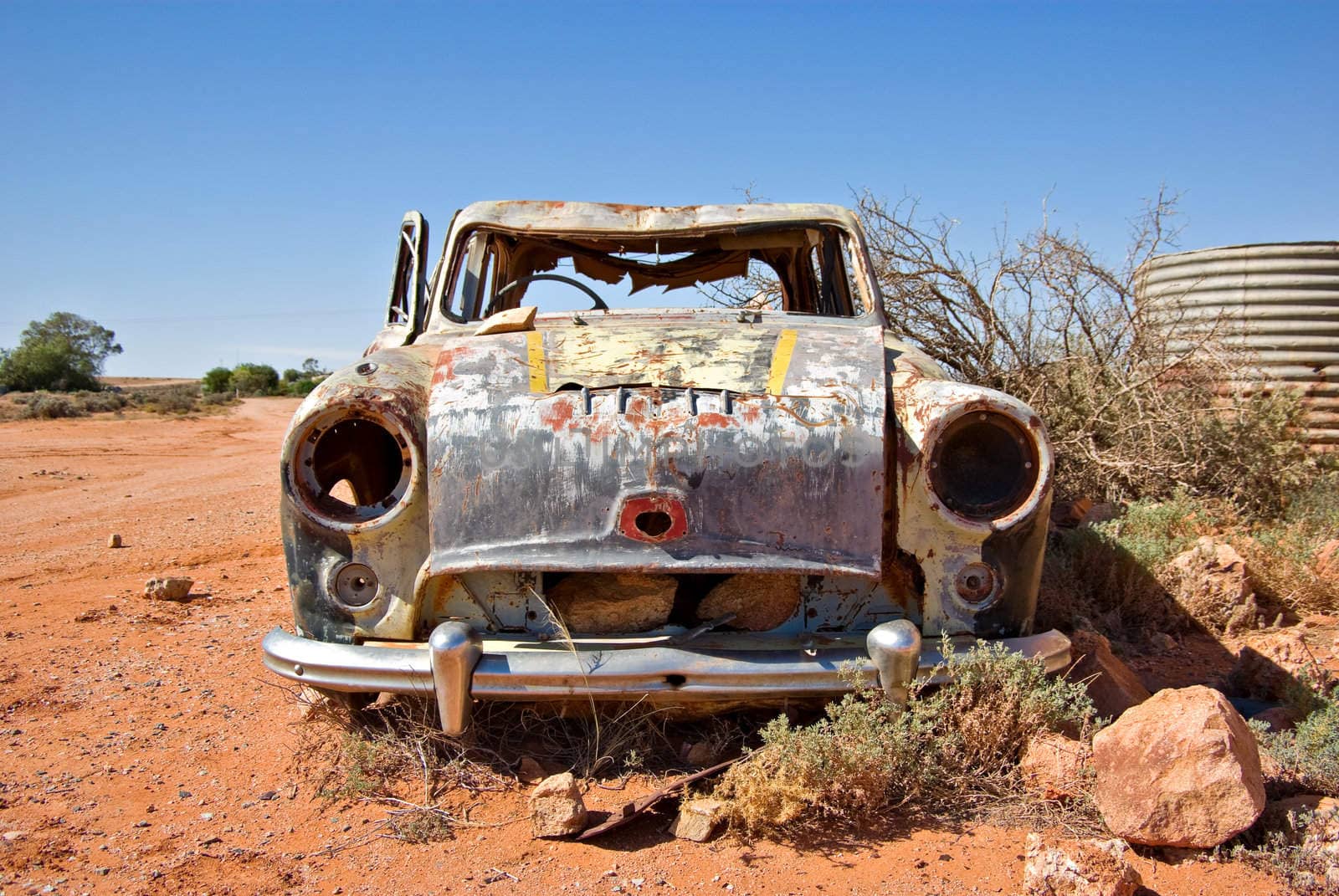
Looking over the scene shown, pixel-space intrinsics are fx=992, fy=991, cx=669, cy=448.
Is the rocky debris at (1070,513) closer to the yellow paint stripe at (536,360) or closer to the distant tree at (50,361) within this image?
the yellow paint stripe at (536,360)

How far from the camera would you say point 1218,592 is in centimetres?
464

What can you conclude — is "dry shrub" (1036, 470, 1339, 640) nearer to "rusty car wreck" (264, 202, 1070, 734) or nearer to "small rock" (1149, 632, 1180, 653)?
"small rock" (1149, 632, 1180, 653)

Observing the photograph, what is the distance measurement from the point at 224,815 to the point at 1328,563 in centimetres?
520

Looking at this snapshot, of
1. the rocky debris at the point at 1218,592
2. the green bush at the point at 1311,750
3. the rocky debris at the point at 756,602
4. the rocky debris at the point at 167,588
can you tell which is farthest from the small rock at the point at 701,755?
the rocky debris at the point at 167,588

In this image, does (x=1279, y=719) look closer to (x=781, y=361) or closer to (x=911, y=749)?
(x=911, y=749)

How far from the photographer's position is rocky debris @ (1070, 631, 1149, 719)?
125 inches

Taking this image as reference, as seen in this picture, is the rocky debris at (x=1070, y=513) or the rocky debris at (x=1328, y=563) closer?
the rocky debris at (x=1328, y=563)

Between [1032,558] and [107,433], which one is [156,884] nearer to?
[1032,558]

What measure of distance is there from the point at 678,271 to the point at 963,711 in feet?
8.73

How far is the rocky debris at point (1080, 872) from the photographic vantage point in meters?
2.10

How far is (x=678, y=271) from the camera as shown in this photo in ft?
15.6

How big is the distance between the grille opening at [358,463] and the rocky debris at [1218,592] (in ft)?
12.1

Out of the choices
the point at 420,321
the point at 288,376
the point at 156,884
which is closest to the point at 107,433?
the point at 420,321

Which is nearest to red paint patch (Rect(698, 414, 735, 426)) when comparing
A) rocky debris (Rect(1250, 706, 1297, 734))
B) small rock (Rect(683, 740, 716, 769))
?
small rock (Rect(683, 740, 716, 769))
